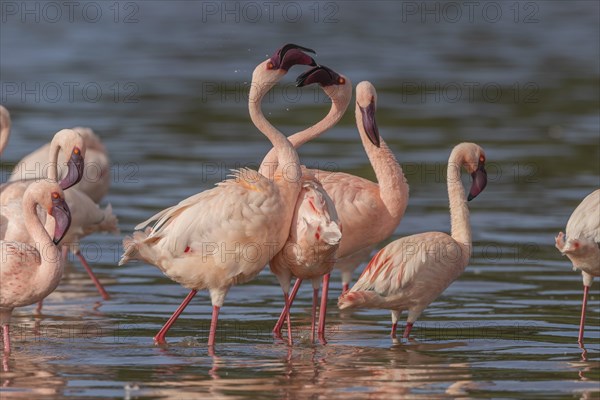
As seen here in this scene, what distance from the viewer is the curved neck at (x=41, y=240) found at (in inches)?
329

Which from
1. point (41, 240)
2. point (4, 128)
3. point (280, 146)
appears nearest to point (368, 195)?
point (280, 146)

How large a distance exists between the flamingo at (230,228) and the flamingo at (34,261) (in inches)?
22.1

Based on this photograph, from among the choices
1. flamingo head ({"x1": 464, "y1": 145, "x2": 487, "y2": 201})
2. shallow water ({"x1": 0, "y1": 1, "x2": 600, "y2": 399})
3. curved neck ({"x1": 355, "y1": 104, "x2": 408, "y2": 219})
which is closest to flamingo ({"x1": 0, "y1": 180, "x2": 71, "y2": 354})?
shallow water ({"x1": 0, "y1": 1, "x2": 600, "y2": 399})

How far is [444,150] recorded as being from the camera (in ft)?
57.8

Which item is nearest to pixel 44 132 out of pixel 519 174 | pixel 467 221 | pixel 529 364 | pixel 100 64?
pixel 519 174

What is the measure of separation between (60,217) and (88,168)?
4859 millimetres

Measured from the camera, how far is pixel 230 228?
8.60 meters

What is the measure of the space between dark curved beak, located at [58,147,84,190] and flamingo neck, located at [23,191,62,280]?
1.68m

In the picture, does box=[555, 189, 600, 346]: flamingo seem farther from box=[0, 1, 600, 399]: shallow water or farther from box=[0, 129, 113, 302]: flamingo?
box=[0, 129, 113, 302]: flamingo

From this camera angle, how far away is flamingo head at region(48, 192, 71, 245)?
339 inches

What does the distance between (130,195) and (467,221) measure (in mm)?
6199

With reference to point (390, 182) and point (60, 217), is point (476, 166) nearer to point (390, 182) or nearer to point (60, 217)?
point (390, 182)

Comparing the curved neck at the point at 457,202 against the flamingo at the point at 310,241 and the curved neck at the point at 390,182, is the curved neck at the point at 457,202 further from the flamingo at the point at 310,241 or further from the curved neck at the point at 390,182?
the flamingo at the point at 310,241

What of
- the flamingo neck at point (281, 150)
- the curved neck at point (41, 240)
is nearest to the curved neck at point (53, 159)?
the curved neck at point (41, 240)
